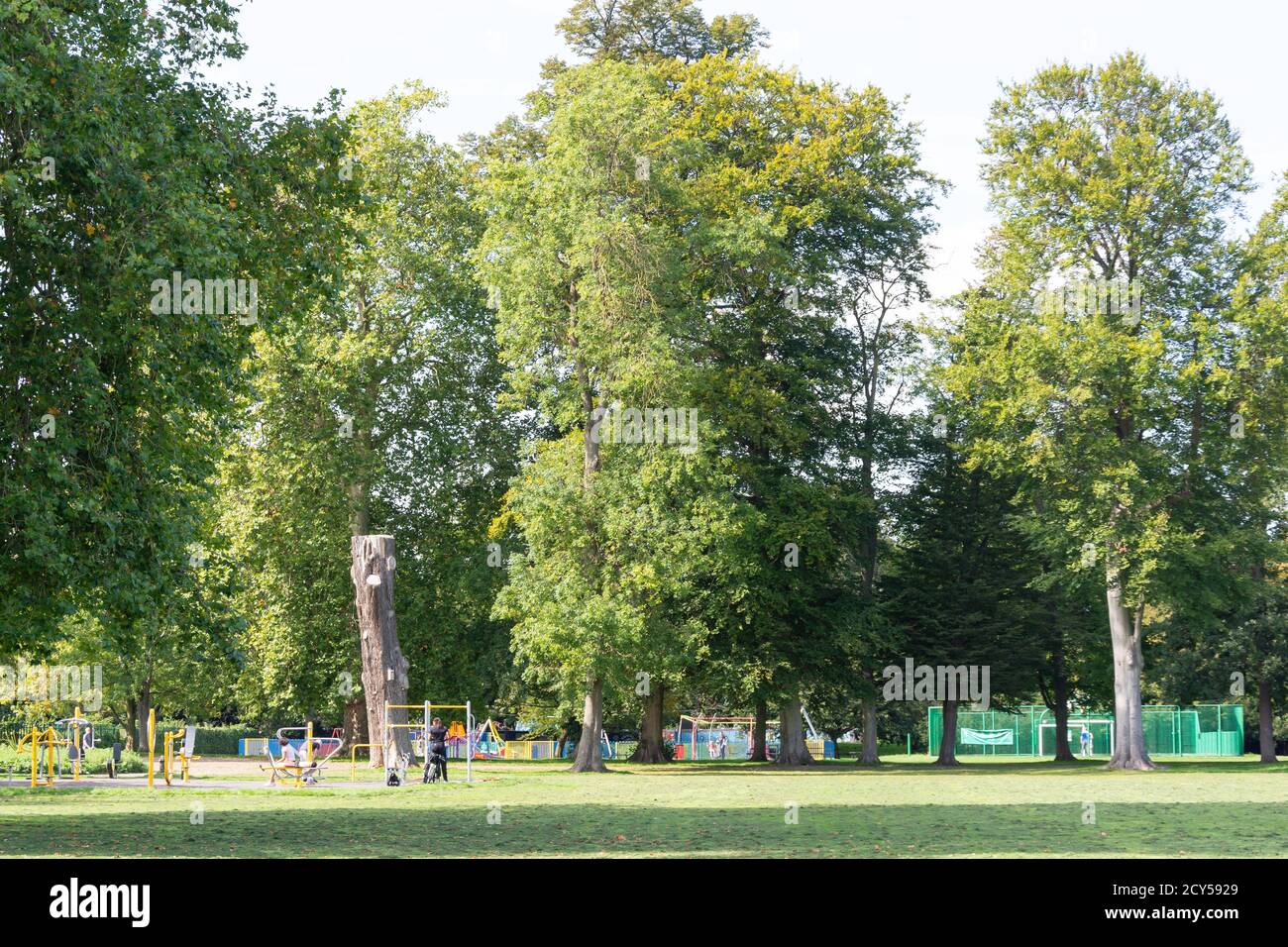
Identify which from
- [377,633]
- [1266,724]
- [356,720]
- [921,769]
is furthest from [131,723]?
[1266,724]

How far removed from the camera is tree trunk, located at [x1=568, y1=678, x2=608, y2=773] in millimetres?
42281

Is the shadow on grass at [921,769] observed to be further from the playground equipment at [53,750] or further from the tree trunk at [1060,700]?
the playground equipment at [53,750]

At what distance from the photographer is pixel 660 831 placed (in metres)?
19.3

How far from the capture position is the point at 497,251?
43.5 metres

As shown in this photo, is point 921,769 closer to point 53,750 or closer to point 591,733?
point 591,733

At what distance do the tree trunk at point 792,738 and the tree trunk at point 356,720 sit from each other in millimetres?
13874

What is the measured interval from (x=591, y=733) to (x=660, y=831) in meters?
23.8

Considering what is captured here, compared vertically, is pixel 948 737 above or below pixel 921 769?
above

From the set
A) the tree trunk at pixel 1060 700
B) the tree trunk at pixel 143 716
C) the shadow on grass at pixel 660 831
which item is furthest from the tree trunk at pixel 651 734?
the shadow on grass at pixel 660 831

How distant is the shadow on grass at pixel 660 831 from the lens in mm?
16328

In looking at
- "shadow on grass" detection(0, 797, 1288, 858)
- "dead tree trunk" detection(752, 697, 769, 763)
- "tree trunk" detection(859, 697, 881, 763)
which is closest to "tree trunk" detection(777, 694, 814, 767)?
"dead tree trunk" detection(752, 697, 769, 763)

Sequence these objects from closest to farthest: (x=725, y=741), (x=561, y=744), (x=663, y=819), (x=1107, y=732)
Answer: (x=663, y=819) → (x=725, y=741) → (x=561, y=744) → (x=1107, y=732)
